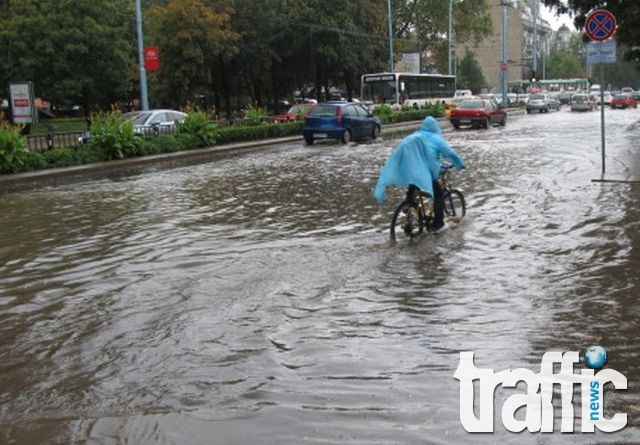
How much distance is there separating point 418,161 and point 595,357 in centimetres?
490

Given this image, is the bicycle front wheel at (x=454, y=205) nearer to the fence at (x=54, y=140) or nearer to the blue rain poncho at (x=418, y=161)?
the blue rain poncho at (x=418, y=161)

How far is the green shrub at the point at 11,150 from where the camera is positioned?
20.4 m

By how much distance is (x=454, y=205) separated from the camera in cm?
1140

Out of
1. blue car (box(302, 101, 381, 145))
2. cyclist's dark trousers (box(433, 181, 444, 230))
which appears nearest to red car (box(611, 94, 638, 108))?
blue car (box(302, 101, 381, 145))

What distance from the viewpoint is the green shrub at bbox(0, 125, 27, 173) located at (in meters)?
20.4

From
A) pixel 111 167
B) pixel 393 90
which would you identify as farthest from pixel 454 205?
pixel 393 90

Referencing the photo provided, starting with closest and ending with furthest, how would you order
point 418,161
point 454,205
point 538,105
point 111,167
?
point 418,161, point 454,205, point 111,167, point 538,105

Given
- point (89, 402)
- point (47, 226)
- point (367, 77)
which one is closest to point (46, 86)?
point (367, 77)

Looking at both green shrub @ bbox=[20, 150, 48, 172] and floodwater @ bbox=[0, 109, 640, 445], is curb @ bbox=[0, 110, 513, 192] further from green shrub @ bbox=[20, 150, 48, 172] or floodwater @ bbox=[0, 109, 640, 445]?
floodwater @ bbox=[0, 109, 640, 445]

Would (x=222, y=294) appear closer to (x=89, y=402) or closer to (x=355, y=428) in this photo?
(x=89, y=402)

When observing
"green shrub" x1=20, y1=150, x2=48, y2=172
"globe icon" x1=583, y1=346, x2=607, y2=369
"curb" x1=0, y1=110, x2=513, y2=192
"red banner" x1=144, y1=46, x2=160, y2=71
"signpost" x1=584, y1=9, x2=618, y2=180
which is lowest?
"globe icon" x1=583, y1=346, x2=607, y2=369

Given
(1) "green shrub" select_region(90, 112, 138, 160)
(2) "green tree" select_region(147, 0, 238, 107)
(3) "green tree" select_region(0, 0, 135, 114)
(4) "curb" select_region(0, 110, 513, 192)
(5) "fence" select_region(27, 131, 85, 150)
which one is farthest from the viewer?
(2) "green tree" select_region(147, 0, 238, 107)

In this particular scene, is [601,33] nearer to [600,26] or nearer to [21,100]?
[600,26]

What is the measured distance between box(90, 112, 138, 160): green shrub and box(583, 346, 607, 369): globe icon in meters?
20.4
